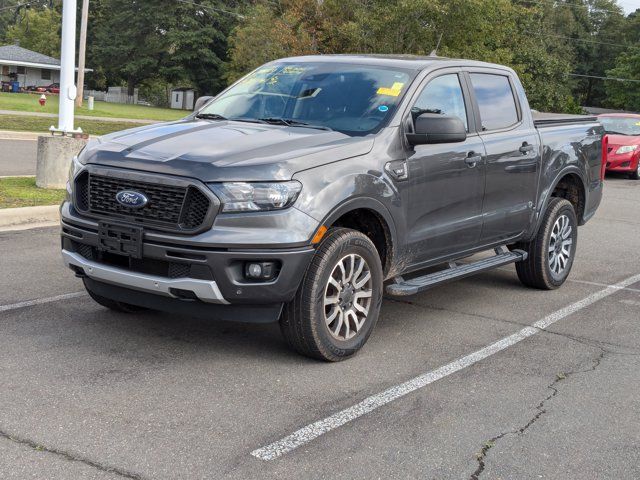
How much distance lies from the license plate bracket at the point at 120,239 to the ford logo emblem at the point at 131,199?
0.43 ft

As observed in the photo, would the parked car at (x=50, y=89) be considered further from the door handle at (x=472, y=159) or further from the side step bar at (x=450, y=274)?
the door handle at (x=472, y=159)

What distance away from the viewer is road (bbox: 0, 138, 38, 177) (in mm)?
13897

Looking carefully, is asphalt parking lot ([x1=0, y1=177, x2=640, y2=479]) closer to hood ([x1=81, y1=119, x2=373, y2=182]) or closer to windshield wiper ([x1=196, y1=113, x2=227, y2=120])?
hood ([x1=81, y1=119, x2=373, y2=182])

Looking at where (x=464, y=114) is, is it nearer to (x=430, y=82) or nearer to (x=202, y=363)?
(x=430, y=82)

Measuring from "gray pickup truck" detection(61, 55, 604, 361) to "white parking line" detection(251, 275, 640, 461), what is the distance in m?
0.53

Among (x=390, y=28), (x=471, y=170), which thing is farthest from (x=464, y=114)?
(x=390, y=28)

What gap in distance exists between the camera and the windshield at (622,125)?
22375mm

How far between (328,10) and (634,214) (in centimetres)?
1863

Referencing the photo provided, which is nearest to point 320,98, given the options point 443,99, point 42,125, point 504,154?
point 443,99

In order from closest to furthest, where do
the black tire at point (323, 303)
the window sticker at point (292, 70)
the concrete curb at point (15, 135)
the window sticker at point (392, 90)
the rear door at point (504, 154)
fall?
1. the black tire at point (323, 303)
2. the window sticker at point (392, 90)
3. the window sticker at point (292, 70)
4. the rear door at point (504, 154)
5. the concrete curb at point (15, 135)

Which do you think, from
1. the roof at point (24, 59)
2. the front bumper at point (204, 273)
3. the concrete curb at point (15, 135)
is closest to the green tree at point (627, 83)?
the roof at point (24, 59)

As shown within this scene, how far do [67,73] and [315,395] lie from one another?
8.64 m

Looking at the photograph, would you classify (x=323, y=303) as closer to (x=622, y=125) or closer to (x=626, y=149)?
(x=626, y=149)

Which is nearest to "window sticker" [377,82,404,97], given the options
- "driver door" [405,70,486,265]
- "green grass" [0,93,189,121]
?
"driver door" [405,70,486,265]
